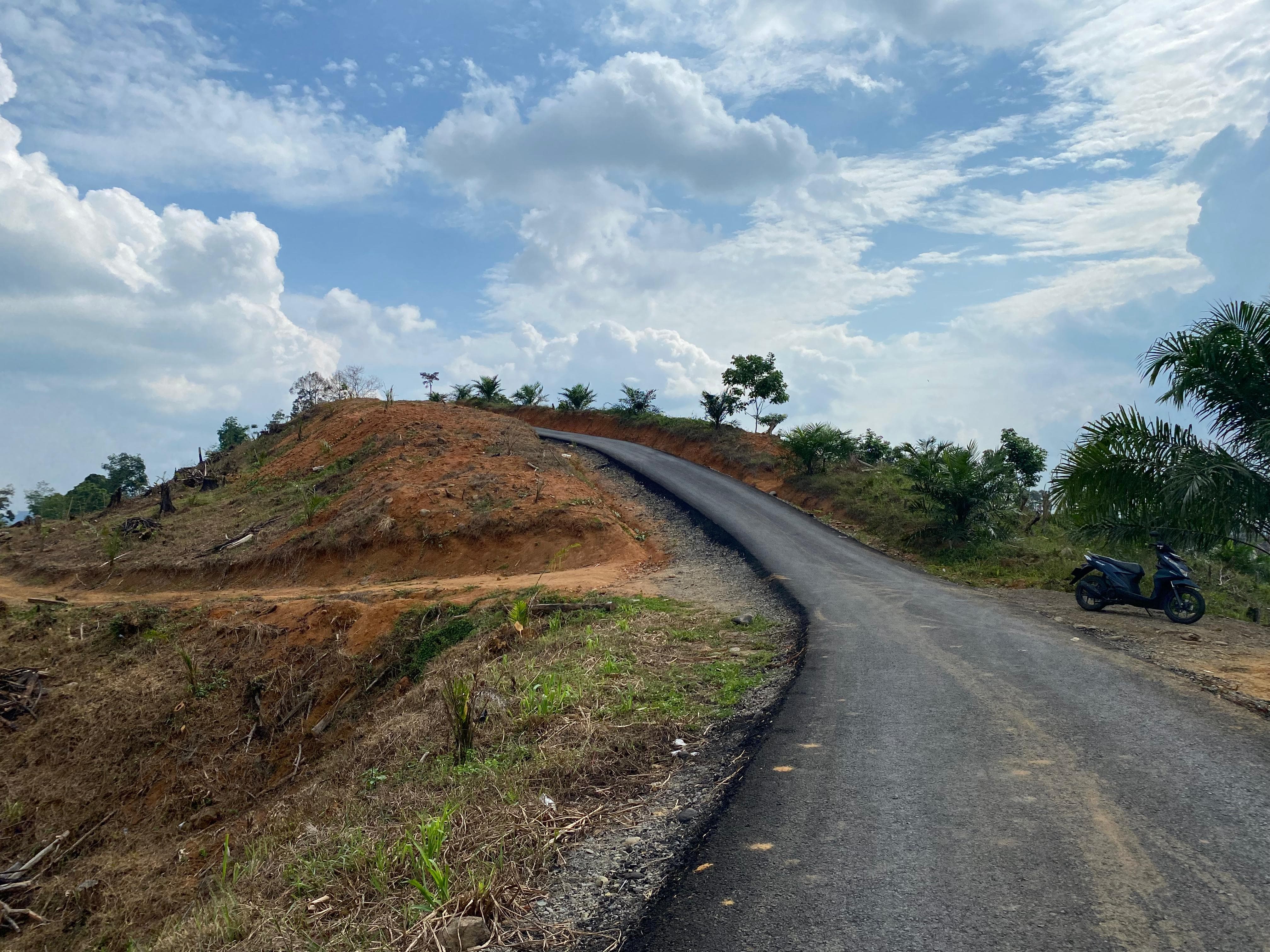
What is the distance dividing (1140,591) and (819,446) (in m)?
14.4

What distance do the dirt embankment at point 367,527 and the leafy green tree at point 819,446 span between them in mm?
7373

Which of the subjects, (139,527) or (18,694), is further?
(139,527)

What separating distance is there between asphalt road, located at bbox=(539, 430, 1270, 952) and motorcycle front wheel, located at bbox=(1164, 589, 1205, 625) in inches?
130

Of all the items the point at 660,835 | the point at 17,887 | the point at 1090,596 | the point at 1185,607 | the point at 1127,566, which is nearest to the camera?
the point at 660,835

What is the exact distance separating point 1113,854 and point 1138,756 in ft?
5.37

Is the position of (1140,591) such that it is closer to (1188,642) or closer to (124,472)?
(1188,642)

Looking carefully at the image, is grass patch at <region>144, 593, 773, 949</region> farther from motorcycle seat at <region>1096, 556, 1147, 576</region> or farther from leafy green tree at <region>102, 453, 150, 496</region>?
leafy green tree at <region>102, 453, 150, 496</region>

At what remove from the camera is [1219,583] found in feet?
51.9

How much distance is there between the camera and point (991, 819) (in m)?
4.09

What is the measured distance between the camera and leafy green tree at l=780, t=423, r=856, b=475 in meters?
24.8

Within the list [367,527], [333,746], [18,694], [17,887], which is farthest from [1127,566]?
[18,694]

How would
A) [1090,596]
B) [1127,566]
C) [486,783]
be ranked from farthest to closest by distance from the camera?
[1090,596] < [1127,566] < [486,783]

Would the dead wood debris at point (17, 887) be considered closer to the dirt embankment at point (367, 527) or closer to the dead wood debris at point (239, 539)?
the dirt embankment at point (367, 527)

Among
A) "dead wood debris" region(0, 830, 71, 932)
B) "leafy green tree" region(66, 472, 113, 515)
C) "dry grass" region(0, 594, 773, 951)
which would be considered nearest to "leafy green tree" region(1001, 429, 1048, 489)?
"dry grass" region(0, 594, 773, 951)
